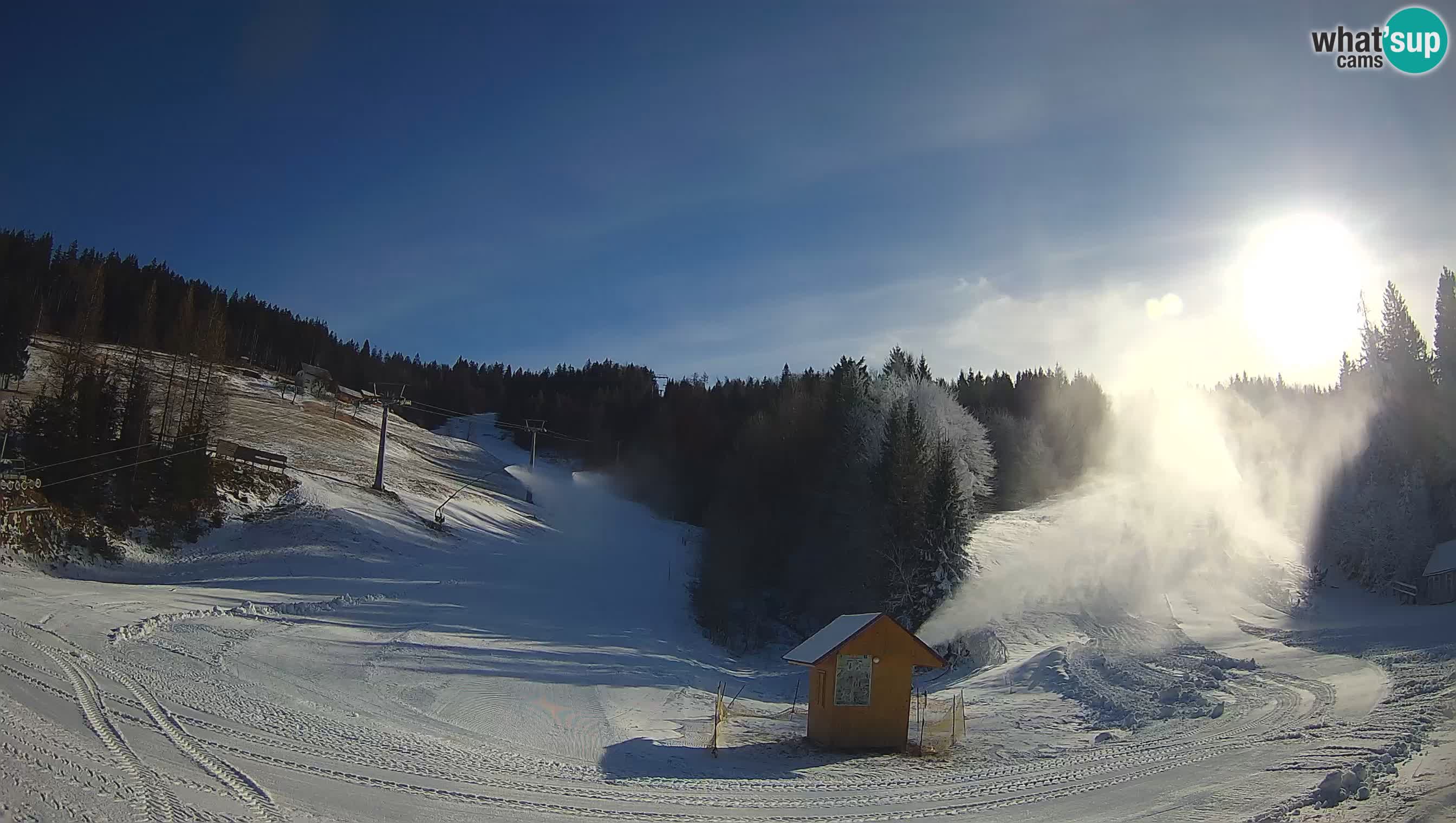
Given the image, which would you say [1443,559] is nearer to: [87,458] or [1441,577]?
[1441,577]

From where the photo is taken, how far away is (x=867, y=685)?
21.5 meters

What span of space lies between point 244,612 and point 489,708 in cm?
1353

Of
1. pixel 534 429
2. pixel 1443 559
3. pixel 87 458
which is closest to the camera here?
pixel 87 458

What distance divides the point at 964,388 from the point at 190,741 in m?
83.1

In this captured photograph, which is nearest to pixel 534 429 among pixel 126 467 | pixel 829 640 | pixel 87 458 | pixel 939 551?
pixel 126 467

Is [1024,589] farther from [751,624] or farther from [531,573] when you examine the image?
[531,573]

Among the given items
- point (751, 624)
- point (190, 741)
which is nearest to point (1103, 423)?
point (751, 624)

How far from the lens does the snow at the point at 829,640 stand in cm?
2175

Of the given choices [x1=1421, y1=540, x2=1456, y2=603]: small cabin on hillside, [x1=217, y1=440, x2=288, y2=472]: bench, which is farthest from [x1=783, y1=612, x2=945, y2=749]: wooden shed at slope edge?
[x1=1421, y1=540, x2=1456, y2=603]: small cabin on hillside

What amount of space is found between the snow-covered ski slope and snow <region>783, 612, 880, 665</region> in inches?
90.5

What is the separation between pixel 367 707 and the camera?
20109 millimetres

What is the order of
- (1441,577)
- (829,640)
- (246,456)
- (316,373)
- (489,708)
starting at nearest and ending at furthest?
(489,708) < (829,640) < (1441,577) < (246,456) < (316,373)

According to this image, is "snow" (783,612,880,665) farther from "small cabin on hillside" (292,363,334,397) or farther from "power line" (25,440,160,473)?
"small cabin on hillside" (292,363,334,397)

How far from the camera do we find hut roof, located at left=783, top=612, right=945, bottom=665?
2167cm
